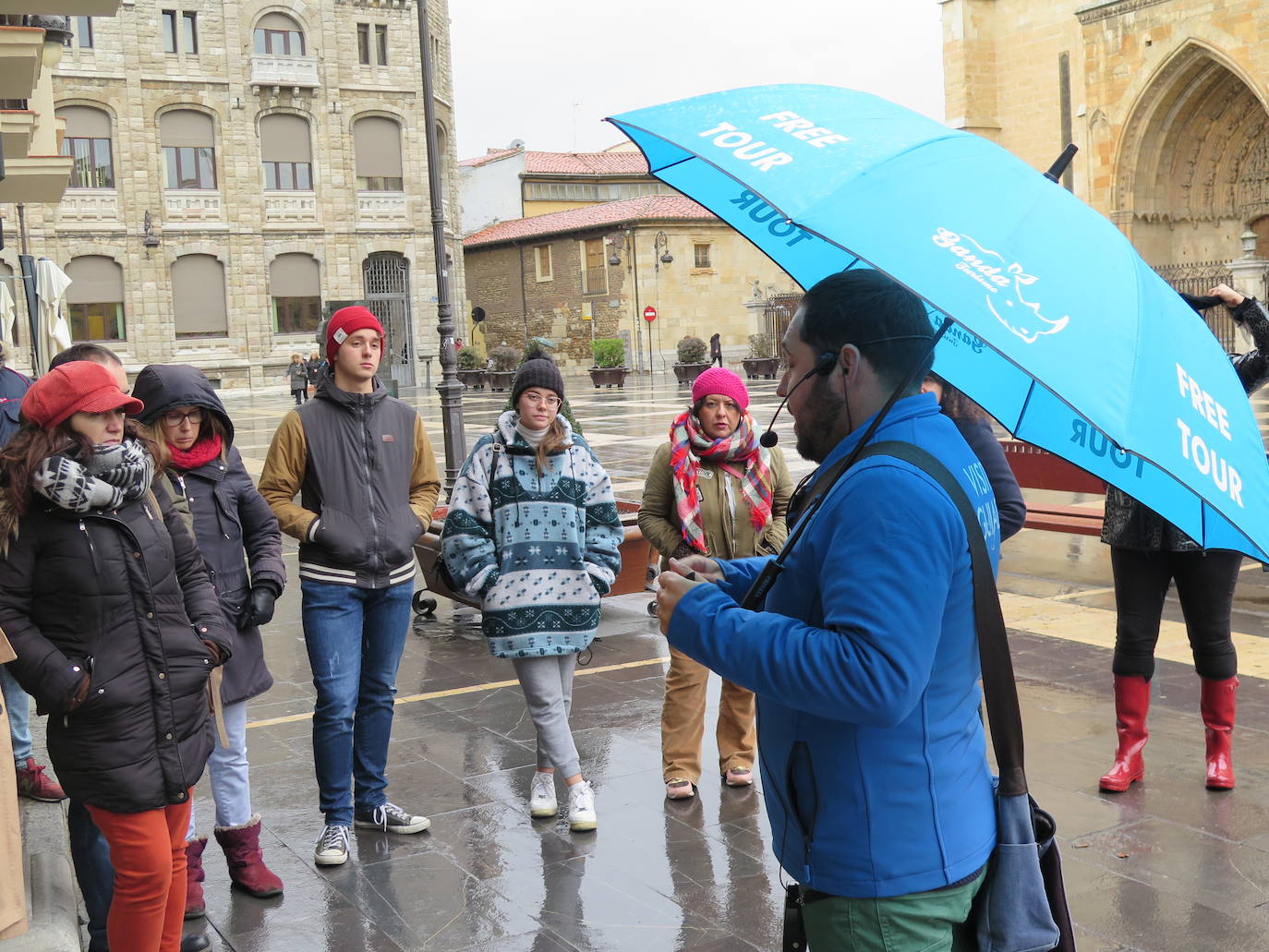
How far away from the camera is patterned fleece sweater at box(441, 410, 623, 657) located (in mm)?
4949

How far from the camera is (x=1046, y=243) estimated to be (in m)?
2.23

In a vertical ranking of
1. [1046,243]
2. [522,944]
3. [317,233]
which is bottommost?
[522,944]

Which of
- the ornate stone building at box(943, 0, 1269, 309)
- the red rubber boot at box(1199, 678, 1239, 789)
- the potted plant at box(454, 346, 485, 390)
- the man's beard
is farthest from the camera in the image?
the potted plant at box(454, 346, 485, 390)

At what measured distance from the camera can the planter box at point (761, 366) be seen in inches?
1623

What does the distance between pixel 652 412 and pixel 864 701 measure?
2670 cm

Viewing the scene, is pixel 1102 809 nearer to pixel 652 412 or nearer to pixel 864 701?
pixel 864 701

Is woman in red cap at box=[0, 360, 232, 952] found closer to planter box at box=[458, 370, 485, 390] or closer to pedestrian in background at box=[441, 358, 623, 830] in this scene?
pedestrian in background at box=[441, 358, 623, 830]

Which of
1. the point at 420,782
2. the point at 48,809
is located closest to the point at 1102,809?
the point at 420,782

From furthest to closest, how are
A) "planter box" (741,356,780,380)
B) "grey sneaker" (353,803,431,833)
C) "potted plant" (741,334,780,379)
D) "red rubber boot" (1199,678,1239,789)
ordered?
Answer: "potted plant" (741,334,780,379)
"planter box" (741,356,780,380)
"red rubber boot" (1199,678,1239,789)
"grey sneaker" (353,803,431,833)

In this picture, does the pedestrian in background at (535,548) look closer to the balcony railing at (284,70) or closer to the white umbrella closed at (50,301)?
the white umbrella closed at (50,301)

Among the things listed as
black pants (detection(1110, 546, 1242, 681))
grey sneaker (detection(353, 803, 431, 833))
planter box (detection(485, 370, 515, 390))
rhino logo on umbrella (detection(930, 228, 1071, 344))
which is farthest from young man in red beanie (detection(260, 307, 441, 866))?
planter box (detection(485, 370, 515, 390))

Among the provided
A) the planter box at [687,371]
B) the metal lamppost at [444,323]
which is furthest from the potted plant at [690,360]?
the metal lamppost at [444,323]

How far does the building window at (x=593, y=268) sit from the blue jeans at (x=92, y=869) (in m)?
49.8

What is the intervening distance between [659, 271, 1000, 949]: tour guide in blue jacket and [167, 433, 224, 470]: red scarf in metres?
2.46
